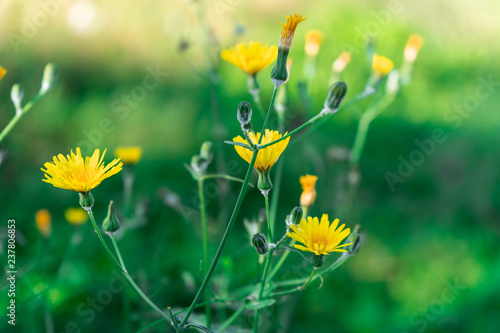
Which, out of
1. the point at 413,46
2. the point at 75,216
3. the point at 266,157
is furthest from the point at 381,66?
the point at 75,216

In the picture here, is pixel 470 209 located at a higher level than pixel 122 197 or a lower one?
higher

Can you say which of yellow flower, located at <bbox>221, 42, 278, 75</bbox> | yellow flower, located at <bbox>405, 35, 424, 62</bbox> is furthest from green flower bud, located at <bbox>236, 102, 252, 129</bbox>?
yellow flower, located at <bbox>405, 35, 424, 62</bbox>

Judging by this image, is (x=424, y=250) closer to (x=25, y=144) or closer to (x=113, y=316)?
(x=113, y=316)

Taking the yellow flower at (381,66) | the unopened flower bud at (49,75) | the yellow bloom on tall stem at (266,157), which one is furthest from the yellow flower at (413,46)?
the unopened flower bud at (49,75)

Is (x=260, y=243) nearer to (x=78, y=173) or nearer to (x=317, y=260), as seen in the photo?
(x=317, y=260)

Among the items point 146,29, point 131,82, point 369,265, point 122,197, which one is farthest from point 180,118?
point 369,265

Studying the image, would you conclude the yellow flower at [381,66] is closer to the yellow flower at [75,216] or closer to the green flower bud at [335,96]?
the green flower bud at [335,96]

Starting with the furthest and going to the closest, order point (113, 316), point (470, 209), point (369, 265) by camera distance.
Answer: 1. point (470, 209)
2. point (369, 265)
3. point (113, 316)
